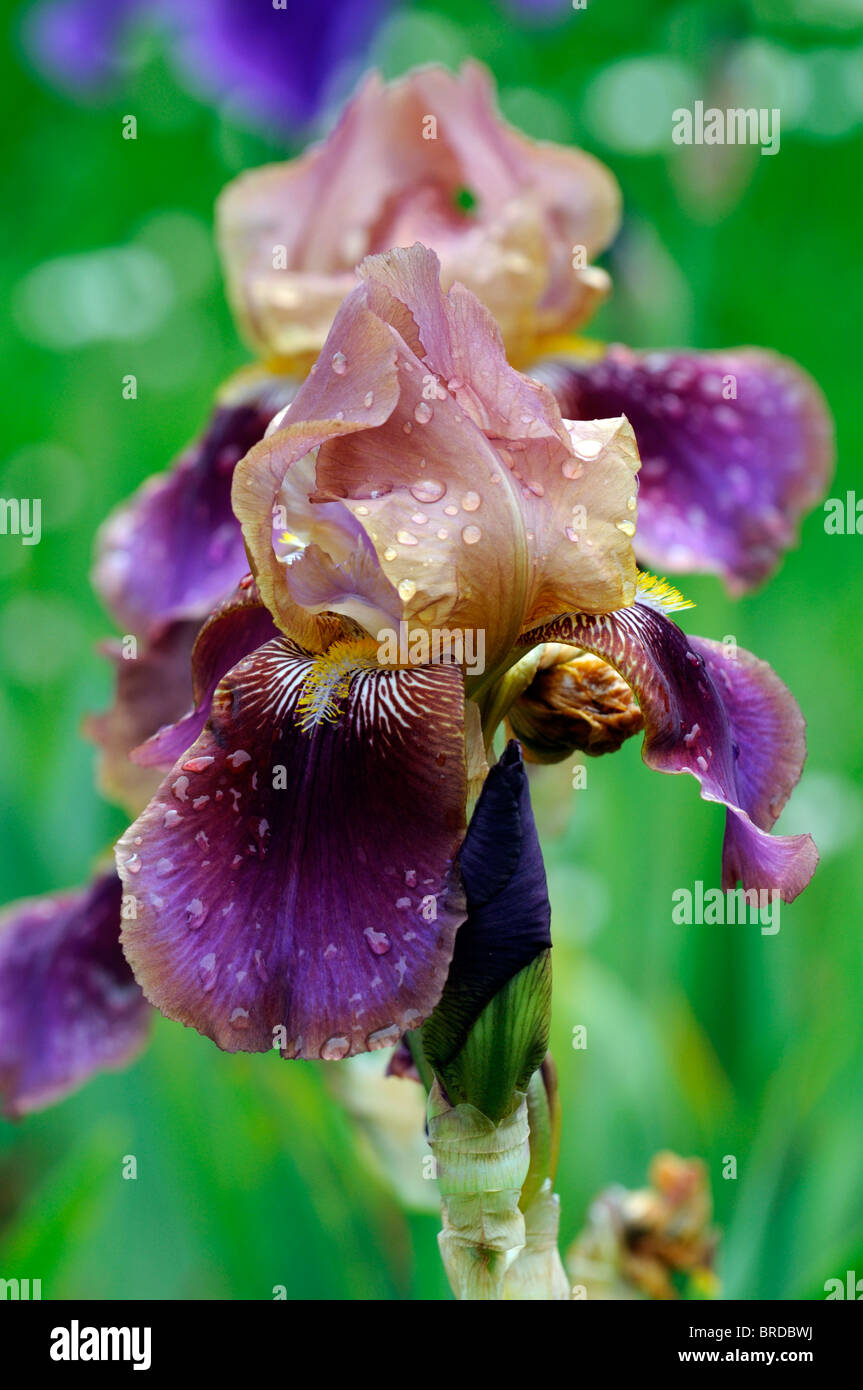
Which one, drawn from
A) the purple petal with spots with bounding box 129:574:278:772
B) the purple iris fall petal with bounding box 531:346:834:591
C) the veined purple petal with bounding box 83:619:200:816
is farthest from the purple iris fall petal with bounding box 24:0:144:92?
the purple petal with spots with bounding box 129:574:278:772

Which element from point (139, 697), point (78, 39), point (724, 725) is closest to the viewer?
point (724, 725)

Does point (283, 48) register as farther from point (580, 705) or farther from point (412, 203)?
point (580, 705)

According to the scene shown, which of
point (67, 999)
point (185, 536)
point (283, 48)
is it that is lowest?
point (67, 999)

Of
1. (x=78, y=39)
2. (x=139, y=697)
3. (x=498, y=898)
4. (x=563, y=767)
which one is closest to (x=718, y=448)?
(x=563, y=767)

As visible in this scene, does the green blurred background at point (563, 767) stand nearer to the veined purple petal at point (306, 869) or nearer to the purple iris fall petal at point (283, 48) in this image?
the purple iris fall petal at point (283, 48)

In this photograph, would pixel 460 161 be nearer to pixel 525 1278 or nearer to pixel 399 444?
pixel 399 444

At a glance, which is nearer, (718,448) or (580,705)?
(580,705)

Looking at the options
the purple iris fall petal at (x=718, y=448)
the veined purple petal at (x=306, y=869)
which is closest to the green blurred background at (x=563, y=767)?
the purple iris fall petal at (x=718, y=448)
